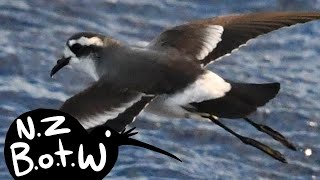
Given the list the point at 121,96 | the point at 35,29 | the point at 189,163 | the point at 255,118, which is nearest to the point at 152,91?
the point at 121,96

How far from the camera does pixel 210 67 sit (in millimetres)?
5844

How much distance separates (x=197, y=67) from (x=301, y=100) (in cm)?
205

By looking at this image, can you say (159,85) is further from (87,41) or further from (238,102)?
(87,41)

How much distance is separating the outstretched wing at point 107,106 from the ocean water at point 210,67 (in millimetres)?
1372

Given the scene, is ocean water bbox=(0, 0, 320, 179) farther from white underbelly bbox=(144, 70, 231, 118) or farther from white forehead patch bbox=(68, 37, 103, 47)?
white underbelly bbox=(144, 70, 231, 118)

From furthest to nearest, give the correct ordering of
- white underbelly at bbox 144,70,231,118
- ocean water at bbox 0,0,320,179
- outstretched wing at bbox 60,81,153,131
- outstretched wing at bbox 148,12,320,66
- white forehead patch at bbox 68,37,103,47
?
1. ocean water at bbox 0,0,320,179
2. outstretched wing at bbox 148,12,320,66
3. white forehead patch at bbox 68,37,103,47
4. white underbelly at bbox 144,70,231,118
5. outstretched wing at bbox 60,81,153,131

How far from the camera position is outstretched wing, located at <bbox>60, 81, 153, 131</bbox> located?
334cm

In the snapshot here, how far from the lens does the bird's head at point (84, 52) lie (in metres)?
3.67

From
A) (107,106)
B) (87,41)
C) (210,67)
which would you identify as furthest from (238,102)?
(210,67)

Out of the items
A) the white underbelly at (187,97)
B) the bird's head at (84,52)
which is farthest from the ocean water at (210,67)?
the white underbelly at (187,97)

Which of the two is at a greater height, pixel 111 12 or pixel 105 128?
pixel 105 128

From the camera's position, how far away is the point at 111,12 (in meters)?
6.41

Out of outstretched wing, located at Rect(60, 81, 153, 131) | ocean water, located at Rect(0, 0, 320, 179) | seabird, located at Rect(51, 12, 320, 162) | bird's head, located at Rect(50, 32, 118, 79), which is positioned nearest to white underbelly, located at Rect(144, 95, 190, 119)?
seabird, located at Rect(51, 12, 320, 162)

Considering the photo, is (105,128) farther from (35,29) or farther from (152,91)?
(35,29)
